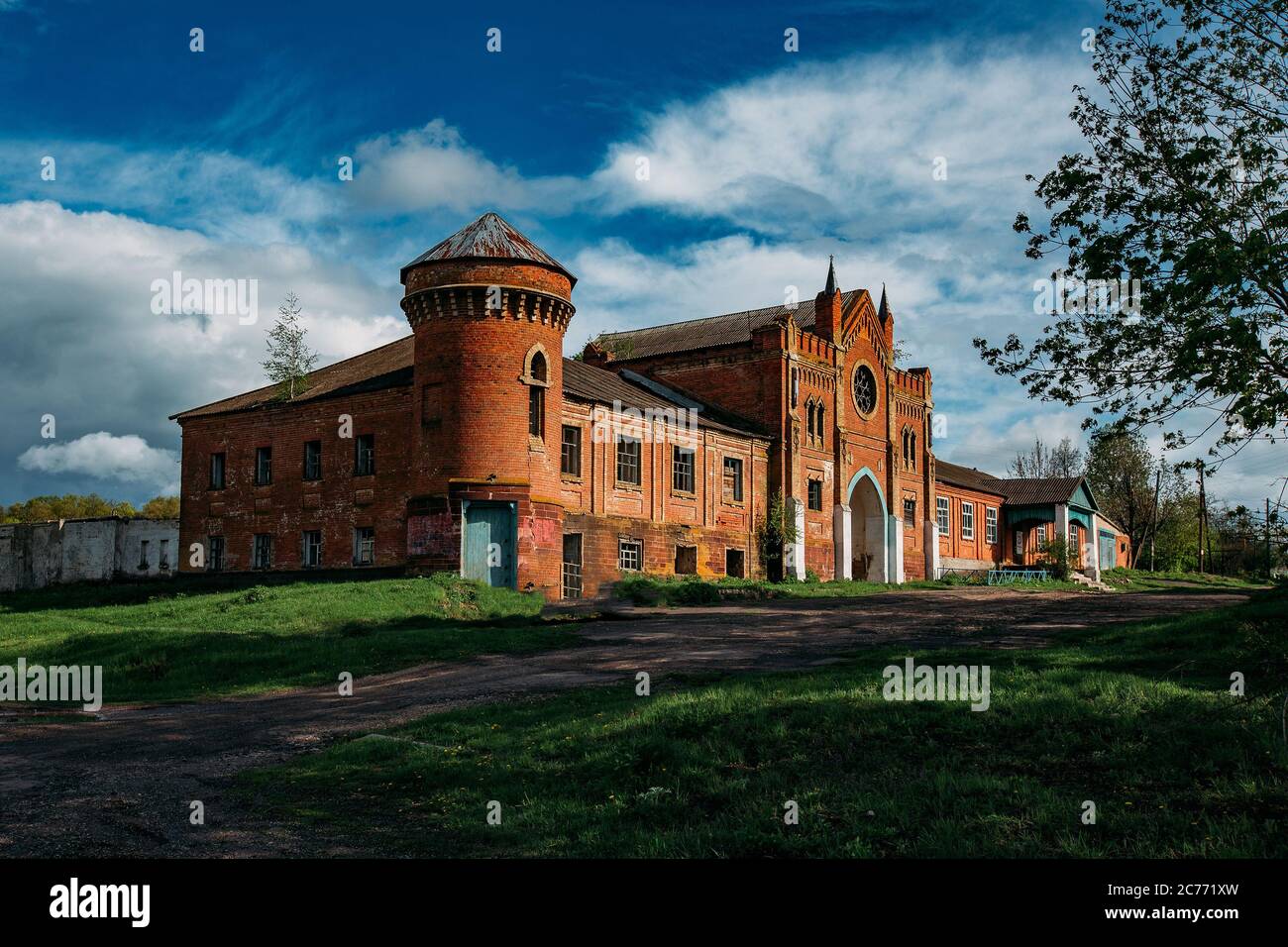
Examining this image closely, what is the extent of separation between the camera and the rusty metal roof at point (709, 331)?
4260cm

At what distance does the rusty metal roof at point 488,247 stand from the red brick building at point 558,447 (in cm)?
8

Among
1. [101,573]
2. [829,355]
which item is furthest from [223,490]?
[829,355]

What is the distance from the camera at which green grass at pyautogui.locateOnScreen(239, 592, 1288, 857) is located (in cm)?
658

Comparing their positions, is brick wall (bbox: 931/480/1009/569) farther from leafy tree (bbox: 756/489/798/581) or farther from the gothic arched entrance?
leafy tree (bbox: 756/489/798/581)

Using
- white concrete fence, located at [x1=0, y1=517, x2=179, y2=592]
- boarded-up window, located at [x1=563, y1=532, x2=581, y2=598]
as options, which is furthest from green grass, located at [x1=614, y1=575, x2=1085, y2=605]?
white concrete fence, located at [x1=0, y1=517, x2=179, y2=592]

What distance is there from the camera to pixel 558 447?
2967 cm

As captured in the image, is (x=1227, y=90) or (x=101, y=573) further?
(x=101, y=573)

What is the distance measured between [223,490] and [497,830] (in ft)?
103

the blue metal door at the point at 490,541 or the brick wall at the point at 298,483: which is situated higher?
the brick wall at the point at 298,483

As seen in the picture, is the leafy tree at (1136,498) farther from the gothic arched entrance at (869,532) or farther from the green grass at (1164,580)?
the gothic arched entrance at (869,532)

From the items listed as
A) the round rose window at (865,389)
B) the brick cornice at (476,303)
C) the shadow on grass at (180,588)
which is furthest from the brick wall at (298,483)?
the round rose window at (865,389)

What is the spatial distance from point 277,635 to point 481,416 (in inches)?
361
